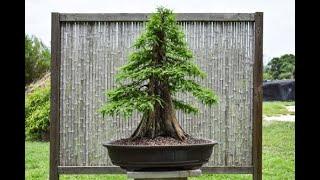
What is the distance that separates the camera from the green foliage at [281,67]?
884cm

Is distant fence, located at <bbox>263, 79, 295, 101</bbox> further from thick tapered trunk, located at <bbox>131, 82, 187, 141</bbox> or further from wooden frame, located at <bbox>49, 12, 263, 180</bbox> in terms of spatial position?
thick tapered trunk, located at <bbox>131, 82, 187, 141</bbox>

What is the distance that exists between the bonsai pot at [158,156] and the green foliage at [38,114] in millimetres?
3531

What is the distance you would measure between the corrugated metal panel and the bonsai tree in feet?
3.16

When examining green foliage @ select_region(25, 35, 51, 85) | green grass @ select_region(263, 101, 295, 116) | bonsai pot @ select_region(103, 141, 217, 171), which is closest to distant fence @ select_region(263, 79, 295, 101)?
green grass @ select_region(263, 101, 295, 116)

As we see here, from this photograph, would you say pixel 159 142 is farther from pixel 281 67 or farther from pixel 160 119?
pixel 281 67

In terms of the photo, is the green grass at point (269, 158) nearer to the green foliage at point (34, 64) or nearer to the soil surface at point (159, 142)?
the green foliage at point (34, 64)

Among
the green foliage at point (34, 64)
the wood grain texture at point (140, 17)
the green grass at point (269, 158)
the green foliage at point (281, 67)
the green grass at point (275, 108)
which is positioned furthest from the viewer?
the green foliage at point (281, 67)

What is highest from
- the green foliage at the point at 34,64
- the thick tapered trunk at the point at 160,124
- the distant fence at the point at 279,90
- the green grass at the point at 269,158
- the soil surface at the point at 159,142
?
the green foliage at the point at 34,64

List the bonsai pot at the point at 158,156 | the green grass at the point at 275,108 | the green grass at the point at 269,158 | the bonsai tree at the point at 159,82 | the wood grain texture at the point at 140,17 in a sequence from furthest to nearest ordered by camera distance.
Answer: the green grass at the point at 275,108, the green grass at the point at 269,158, the wood grain texture at the point at 140,17, the bonsai tree at the point at 159,82, the bonsai pot at the point at 158,156

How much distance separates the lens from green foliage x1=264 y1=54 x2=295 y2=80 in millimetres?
8836

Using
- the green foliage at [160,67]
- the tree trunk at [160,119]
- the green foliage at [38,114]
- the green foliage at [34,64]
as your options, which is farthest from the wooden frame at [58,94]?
the green foliage at [34,64]

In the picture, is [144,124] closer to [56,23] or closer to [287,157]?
[56,23]

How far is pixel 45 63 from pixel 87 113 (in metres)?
3.84
